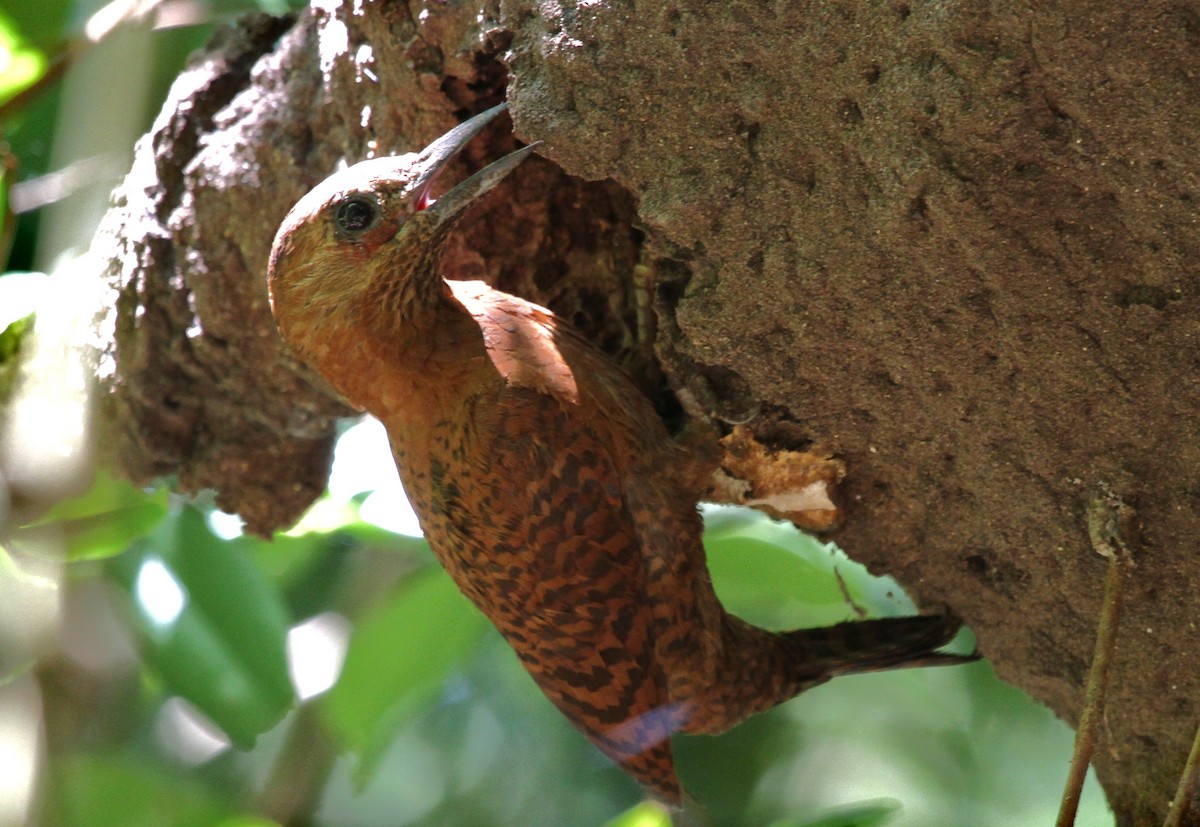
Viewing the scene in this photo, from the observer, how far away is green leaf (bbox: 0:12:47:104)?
3461mm

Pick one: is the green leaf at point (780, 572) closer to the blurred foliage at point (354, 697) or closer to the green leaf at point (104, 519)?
the blurred foliage at point (354, 697)

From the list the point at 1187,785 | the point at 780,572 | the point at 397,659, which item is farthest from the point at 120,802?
the point at 1187,785

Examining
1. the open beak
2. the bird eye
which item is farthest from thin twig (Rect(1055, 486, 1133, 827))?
the bird eye

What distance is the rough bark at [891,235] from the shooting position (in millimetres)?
2039

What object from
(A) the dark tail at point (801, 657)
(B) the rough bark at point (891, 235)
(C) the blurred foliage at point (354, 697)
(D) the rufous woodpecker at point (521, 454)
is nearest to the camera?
(B) the rough bark at point (891, 235)

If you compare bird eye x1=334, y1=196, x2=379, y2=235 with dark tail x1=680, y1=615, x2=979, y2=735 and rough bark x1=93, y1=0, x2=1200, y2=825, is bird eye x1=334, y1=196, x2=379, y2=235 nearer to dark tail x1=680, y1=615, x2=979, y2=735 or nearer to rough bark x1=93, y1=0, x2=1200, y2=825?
rough bark x1=93, y1=0, x2=1200, y2=825

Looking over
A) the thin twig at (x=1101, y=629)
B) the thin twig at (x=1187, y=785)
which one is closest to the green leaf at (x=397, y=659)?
the thin twig at (x=1101, y=629)

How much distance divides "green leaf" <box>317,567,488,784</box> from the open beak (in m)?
1.38

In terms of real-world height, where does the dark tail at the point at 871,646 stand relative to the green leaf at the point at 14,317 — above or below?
below

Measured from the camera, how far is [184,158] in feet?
11.6

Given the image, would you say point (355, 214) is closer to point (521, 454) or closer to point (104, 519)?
point (521, 454)

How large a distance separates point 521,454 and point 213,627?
1521 mm

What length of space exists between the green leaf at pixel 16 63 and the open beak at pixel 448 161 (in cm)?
159

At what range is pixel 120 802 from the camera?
2812 mm
